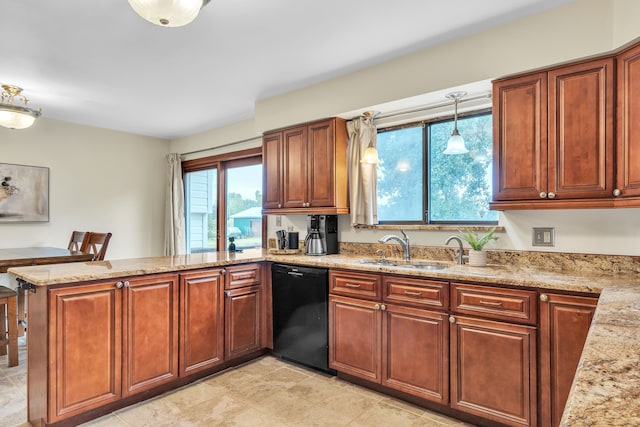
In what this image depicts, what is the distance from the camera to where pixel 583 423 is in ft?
2.01

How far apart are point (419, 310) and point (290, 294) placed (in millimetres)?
1162

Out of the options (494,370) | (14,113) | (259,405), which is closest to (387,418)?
(494,370)

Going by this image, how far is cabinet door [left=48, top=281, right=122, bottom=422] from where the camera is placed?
6.97 ft

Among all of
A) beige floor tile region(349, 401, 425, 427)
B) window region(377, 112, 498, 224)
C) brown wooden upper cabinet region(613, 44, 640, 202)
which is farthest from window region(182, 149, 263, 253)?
brown wooden upper cabinet region(613, 44, 640, 202)

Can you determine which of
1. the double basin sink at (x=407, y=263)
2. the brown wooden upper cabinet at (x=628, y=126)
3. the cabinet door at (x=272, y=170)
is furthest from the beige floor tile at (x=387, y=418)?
the cabinet door at (x=272, y=170)

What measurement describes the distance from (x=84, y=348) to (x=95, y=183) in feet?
11.2

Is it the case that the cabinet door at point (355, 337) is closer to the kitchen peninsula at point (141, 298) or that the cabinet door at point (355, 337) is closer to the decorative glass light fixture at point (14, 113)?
the kitchen peninsula at point (141, 298)

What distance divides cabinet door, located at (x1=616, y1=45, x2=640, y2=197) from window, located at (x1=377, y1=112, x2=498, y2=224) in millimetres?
903

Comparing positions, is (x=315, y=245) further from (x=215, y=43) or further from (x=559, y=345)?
(x=559, y=345)

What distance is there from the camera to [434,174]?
322 cm

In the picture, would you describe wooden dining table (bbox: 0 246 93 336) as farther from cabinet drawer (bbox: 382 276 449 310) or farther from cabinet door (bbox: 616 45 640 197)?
cabinet door (bbox: 616 45 640 197)

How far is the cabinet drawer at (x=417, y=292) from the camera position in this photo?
238cm

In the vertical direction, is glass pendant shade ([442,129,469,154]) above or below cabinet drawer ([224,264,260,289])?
above

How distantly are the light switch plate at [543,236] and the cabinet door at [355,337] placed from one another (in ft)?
3.86
